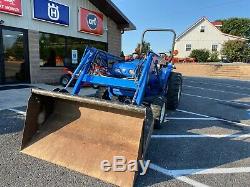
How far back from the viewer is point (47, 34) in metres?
11.5

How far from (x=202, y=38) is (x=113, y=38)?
3241 cm

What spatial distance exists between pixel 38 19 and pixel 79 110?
7.98m

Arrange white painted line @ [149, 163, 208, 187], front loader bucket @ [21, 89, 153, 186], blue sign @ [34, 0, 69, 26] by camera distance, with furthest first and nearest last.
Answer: blue sign @ [34, 0, 69, 26] → front loader bucket @ [21, 89, 153, 186] → white painted line @ [149, 163, 208, 187]

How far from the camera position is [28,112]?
153 inches

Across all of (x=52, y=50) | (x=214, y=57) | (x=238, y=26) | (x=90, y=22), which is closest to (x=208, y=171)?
(x=52, y=50)

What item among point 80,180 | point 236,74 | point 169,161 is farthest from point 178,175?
point 236,74

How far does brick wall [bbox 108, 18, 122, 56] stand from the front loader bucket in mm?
11511

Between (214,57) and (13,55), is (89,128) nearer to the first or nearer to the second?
(13,55)

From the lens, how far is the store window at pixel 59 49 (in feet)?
37.8

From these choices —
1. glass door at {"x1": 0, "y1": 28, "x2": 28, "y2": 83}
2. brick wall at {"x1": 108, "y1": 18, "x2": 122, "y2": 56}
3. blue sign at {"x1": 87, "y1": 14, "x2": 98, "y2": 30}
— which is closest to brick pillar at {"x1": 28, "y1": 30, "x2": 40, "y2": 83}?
glass door at {"x1": 0, "y1": 28, "x2": 28, "y2": 83}

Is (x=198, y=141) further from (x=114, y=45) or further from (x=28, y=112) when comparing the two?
(x=114, y=45)

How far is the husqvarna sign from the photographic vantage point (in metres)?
13.0

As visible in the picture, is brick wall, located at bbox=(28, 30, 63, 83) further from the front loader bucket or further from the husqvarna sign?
the front loader bucket

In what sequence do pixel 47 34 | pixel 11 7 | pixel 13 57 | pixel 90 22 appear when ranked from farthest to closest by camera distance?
pixel 90 22, pixel 47 34, pixel 13 57, pixel 11 7
